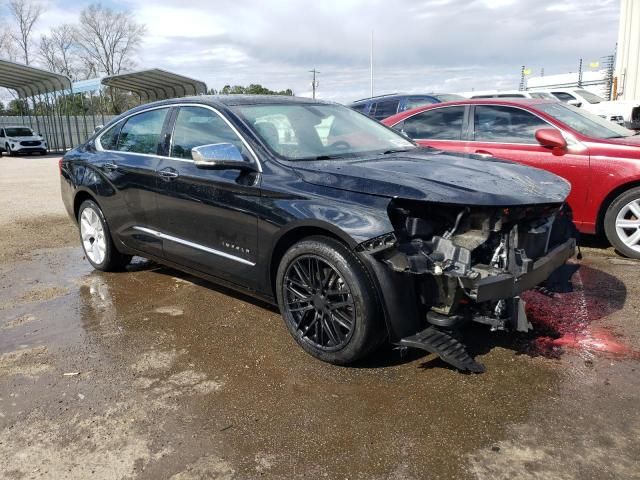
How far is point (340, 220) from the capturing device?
10.6 ft

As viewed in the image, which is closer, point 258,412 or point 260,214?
point 258,412

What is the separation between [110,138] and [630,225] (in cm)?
503

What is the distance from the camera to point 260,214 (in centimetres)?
371

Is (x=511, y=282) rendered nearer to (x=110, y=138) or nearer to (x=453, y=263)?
(x=453, y=263)

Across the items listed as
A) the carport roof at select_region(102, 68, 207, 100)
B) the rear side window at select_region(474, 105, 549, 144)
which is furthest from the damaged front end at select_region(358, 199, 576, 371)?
the carport roof at select_region(102, 68, 207, 100)

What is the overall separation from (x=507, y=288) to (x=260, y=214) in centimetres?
161

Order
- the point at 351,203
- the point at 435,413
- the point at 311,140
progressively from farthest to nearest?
the point at 311,140, the point at 351,203, the point at 435,413

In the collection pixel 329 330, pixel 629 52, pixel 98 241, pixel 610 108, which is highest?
pixel 629 52

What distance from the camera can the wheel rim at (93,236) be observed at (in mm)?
5535

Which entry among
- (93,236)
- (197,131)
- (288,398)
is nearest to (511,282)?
(288,398)

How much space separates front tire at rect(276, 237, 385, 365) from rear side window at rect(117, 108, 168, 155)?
1.88m

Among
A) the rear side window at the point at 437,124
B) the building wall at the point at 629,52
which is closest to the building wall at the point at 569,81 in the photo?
the building wall at the point at 629,52

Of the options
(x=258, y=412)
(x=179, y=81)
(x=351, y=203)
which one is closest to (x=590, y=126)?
(x=351, y=203)

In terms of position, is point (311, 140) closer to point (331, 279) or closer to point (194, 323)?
point (331, 279)
